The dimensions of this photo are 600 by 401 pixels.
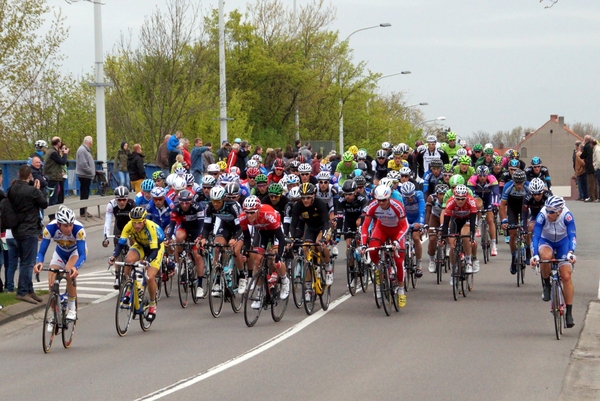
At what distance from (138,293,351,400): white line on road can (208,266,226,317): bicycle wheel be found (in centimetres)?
139

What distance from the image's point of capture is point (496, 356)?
12242 millimetres

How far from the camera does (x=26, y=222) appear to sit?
16.5 m

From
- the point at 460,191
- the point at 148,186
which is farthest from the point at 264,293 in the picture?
the point at 460,191

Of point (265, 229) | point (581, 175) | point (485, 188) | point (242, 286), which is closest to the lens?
point (265, 229)

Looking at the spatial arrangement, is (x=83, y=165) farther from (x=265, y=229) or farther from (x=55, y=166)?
(x=265, y=229)

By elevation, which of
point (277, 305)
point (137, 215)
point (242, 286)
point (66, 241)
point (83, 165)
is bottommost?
point (277, 305)

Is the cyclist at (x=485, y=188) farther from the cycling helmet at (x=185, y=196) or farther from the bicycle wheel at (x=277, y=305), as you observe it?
the bicycle wheel at (x=277, y=305)

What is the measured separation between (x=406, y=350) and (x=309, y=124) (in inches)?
1869

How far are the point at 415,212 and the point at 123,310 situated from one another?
7320 mm

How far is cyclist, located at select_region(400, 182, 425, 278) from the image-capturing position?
1871 centimetres

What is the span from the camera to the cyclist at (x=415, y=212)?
737 inches

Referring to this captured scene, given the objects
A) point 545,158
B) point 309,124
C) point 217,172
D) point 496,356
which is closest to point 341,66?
point 309,124

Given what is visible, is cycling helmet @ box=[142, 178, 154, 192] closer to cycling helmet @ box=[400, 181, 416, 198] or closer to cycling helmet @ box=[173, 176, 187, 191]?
cycling helmet @ box=[173, 176, 187, 191]

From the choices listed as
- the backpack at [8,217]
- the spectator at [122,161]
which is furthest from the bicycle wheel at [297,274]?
the spectator at [122,161]
